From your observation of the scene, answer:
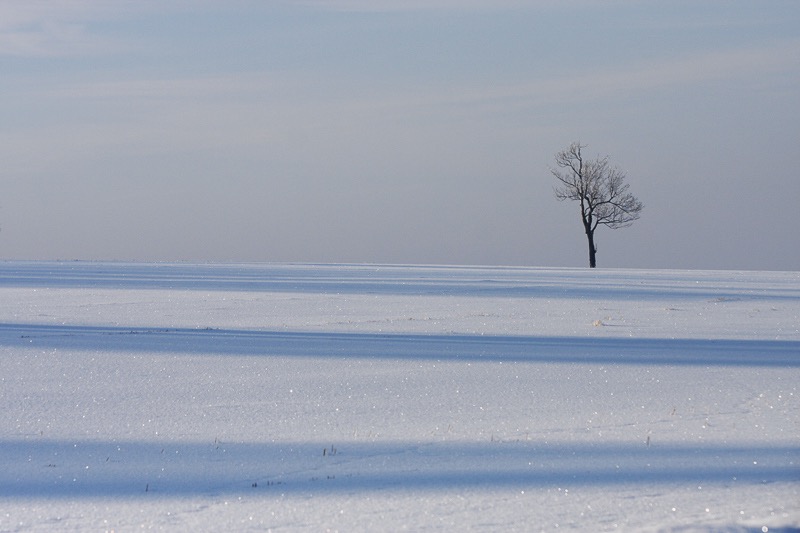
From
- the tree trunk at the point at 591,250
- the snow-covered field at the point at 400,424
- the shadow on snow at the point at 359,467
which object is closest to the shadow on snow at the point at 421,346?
the snow-covered field at the point at 400,424

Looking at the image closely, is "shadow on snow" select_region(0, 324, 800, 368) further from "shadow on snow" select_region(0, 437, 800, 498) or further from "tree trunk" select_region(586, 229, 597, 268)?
"tree trunk" select_region(586, 229, 597, 268)

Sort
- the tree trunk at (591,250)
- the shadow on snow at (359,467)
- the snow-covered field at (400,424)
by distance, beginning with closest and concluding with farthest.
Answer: the snow-covered field at (400,424) < the shadow on snow at (359,467) < the tree trunk at (591,250)

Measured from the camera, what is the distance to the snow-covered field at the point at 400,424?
14.4 feet

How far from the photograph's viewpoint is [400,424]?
20.6ft

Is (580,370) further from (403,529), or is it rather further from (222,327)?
(222,327)

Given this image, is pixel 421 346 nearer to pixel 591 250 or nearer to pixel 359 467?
pixel 359 467

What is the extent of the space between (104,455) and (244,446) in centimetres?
83

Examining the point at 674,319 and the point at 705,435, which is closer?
the point at 705,435

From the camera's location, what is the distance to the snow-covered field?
4.38 meters

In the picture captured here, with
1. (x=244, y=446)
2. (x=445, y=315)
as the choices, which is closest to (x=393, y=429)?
(x=244, y=446)

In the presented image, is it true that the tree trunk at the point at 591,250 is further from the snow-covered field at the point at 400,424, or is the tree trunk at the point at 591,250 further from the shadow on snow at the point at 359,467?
the shadow on snow at the point at 359,467

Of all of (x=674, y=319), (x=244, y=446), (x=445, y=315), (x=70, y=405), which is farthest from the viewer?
(x=445, y=315)

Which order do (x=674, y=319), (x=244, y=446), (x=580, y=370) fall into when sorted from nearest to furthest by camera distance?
(x=244, y=446) → (x=580, y=370) → (x=674, y=319)

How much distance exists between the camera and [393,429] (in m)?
6.11
